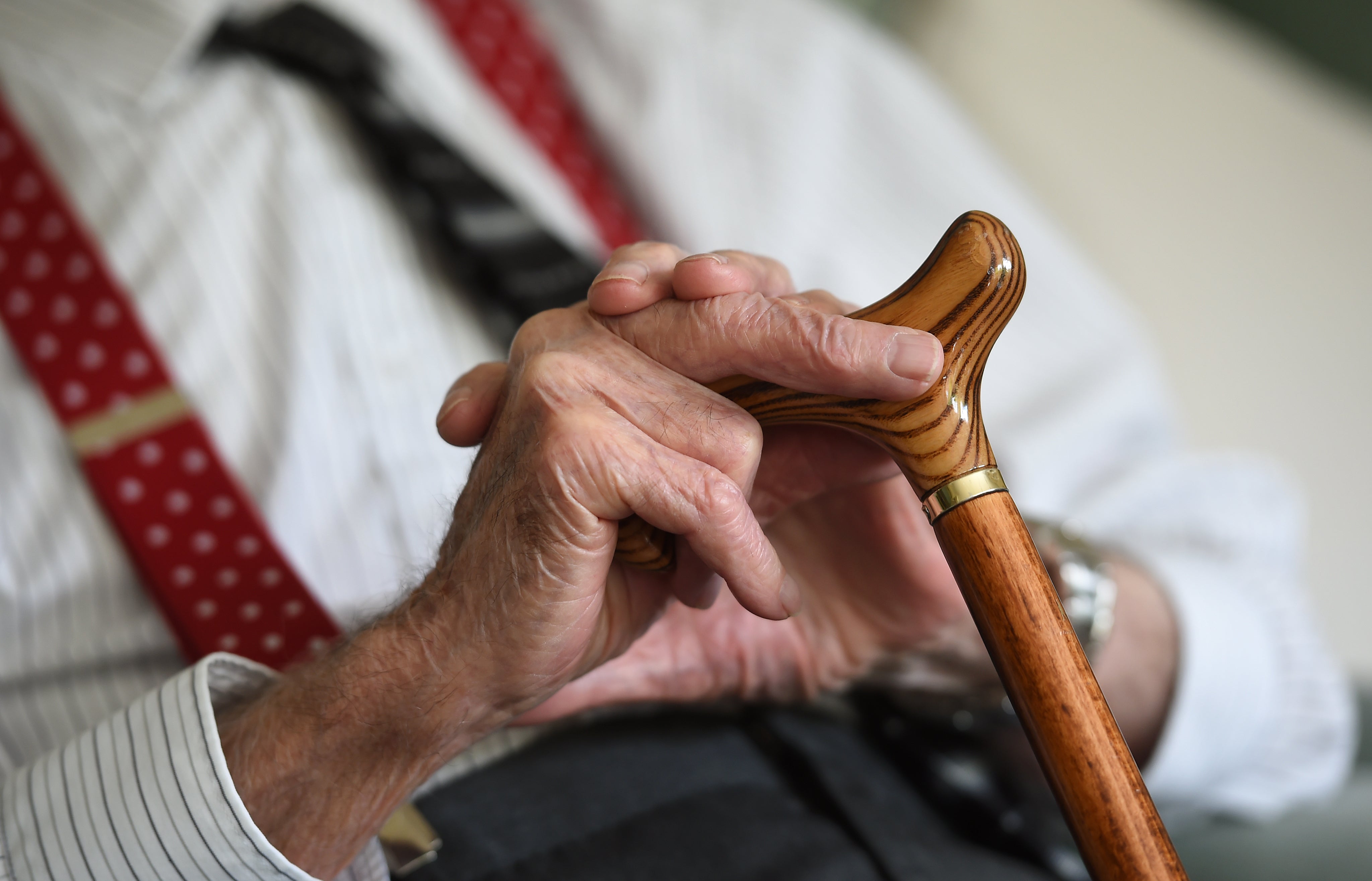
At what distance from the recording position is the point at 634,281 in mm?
361

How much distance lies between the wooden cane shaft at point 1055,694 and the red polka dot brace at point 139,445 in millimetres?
348

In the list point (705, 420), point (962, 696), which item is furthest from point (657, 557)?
point (962, 696)

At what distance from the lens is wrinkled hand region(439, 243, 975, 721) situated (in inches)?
13.6

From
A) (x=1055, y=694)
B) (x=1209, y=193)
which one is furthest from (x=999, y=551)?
(x=1209, y=193)

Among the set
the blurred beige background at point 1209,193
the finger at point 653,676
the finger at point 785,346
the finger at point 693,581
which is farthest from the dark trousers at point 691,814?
the blurred beige background at point 1209,193

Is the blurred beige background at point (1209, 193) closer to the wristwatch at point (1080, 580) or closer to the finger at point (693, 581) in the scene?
the wristwatch at point (1080, 580)

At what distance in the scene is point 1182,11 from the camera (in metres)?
1.36

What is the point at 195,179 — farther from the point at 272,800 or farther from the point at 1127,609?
the point at 1127,609

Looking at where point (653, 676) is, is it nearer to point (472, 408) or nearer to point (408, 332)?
point (472, 408)

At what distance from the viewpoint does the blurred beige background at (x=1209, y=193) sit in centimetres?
124

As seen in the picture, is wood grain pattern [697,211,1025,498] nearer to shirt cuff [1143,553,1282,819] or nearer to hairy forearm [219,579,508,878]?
hairy forearm [219,579,508,878]

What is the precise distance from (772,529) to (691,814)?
16 cm

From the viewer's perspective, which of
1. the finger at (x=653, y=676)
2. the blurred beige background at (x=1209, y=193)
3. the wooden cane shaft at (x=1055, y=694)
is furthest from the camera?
the blurred beige background at (x=1209, y=193)

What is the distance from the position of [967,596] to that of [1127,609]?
38cm
